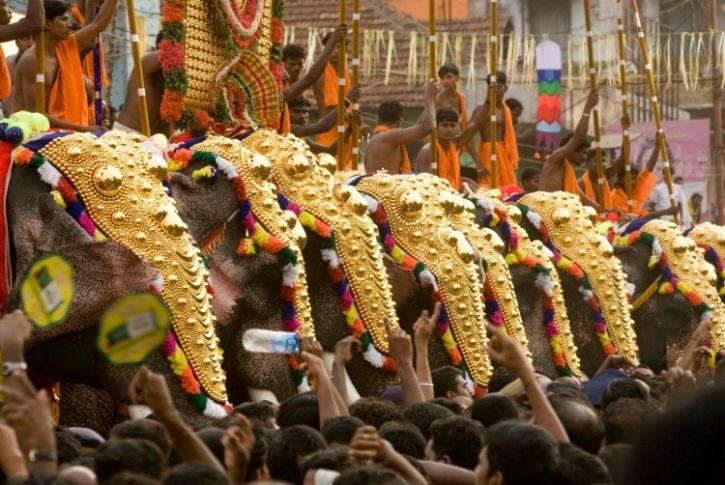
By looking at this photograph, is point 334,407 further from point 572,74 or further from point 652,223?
point 572,74

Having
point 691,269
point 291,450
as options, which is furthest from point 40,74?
point 691,269

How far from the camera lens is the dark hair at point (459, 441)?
6.12 m

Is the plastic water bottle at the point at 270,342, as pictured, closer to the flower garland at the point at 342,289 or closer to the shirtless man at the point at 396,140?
the flower garland at the point at 342,289

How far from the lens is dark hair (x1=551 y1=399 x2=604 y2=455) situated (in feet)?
21.8

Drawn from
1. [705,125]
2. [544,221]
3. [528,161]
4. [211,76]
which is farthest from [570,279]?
[705,125]

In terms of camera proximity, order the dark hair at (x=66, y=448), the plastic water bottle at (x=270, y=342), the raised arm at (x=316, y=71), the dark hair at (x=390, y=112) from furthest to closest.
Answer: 1. the dark hair at (x=390, y=112)
2. the raised arm at (x=316, y=71)
3. the plastic water bottle at (x=270, y=342)
4. the dark hair at (x=66, y=448)

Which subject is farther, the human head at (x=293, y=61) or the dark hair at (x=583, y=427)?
the human head at (x=293, y=61)

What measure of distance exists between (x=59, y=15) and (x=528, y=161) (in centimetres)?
1775

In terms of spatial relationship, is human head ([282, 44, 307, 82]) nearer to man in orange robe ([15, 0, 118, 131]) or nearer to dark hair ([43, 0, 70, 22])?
man in orange robe ([15, 0, 118, 131])

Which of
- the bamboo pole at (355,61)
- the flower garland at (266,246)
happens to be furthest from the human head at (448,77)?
the flower garland at (266,246)

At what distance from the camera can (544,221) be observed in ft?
44.5

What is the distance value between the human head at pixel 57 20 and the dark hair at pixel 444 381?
2.56 meters

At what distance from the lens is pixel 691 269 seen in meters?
14.6

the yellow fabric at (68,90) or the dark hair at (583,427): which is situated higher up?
the yellow fabric at (68,90)
